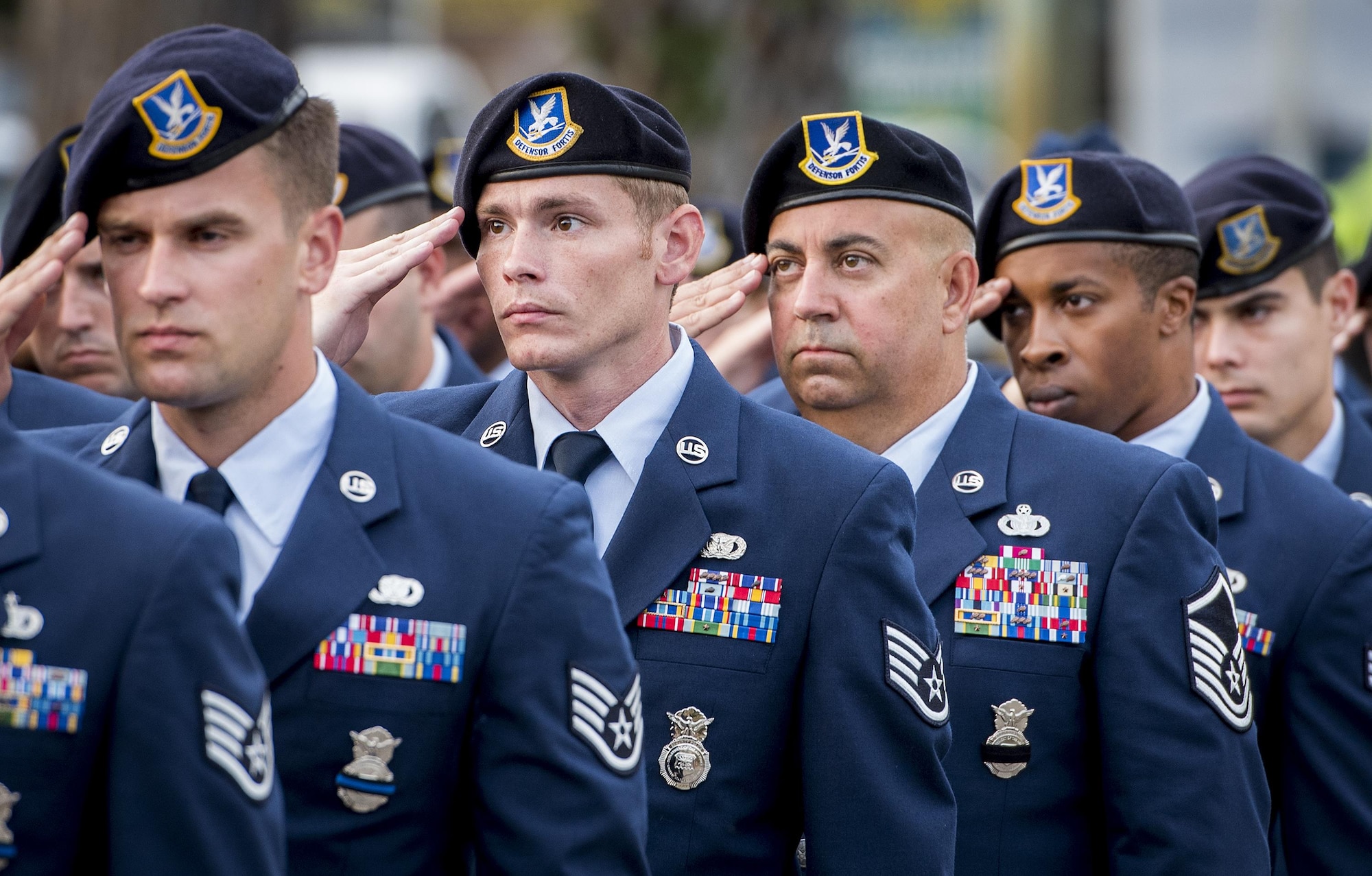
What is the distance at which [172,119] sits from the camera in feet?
9.38

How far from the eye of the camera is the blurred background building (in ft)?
35.3

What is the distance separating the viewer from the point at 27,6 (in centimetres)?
1185

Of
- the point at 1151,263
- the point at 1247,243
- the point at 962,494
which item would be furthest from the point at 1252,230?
the point at 962,494

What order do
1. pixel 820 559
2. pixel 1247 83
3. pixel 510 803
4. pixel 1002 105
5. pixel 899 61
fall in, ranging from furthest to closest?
pixel 899 61 < pixel 1002 105 < pixel 1247 83 < pixel 820 559 < pixel 510 803

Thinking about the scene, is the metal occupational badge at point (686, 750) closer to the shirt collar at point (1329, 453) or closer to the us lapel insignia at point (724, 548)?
the us lapel insignia at point (724, 548)

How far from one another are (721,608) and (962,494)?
79 centimetres

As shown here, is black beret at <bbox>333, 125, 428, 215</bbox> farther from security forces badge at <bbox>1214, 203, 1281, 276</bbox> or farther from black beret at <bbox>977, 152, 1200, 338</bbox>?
security forces badge at <bbox>1214, 203, 1281, 276</bbox>

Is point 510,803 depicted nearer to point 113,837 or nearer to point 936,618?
point 113,837

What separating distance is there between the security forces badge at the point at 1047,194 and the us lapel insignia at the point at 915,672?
4.97 ft

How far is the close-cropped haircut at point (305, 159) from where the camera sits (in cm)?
297

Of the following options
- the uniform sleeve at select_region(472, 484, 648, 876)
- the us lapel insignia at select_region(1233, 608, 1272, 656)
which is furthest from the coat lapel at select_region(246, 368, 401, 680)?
the us lapel insignia at select_region(1233, 608, 1272, 656)

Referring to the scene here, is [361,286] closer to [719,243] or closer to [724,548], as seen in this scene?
[724,548]

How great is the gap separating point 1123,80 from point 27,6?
43.9 ft

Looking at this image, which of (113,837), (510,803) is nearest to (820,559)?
(510,803)
